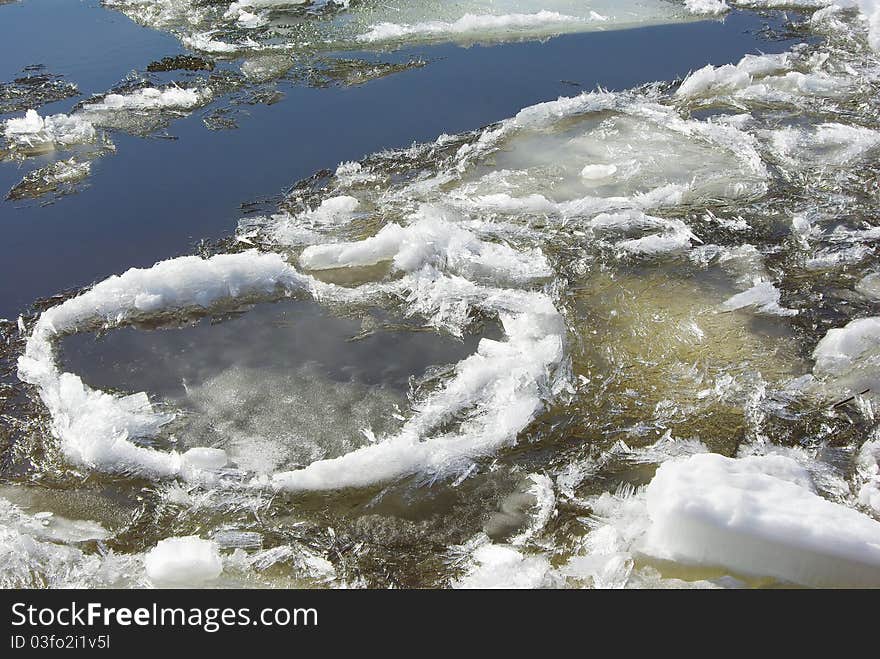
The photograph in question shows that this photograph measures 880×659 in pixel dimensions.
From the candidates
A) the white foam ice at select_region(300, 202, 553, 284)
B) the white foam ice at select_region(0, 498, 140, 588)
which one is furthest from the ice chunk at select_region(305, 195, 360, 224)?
the white foam ice at select_region(0, 498, 140, 588)

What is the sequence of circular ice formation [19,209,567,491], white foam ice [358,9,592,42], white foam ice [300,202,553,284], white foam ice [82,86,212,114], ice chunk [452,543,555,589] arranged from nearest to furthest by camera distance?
ice chunk [452,543,555,589] < circular ice formation [19,209,567,491] < white foam ice [300,202,553,284] < white foam ice [82,86,212,114] < white foam ice [358,9,592,42]

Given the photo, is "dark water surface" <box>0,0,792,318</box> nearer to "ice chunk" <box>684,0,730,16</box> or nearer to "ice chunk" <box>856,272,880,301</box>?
"ice chunk" <box>684,0,730,16</box>

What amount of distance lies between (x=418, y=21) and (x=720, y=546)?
7915 mm

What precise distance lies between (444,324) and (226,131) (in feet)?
11.8

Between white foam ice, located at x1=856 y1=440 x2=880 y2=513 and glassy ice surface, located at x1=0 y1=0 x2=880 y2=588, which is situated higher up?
glassy ice surface, located at x1=0 y1=0 x2=880 y2=588

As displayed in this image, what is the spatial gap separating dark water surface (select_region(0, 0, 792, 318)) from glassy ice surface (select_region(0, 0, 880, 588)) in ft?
0.13

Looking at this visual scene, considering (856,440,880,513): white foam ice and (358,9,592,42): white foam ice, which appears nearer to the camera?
(856,440,880,513): white foam ice

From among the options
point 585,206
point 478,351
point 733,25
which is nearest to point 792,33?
point 733,25

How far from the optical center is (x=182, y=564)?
2.87 m

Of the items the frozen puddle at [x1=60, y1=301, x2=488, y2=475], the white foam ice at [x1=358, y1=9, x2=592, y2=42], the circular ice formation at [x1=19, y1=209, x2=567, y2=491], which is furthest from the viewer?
the white foam ice at [x1=358, y1=9, x2=592, y2=42]

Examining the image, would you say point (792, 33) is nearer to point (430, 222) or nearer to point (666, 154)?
point (666, 154)

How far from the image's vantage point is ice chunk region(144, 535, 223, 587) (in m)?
2.85

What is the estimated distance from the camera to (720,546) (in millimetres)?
2742
